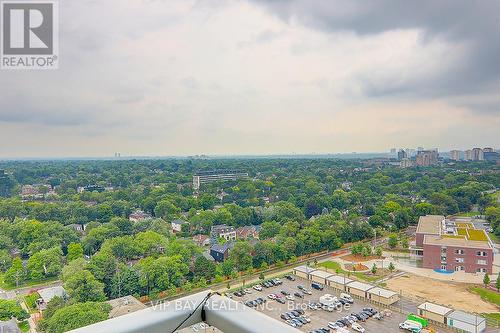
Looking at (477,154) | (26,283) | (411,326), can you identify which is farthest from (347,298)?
(477,154)

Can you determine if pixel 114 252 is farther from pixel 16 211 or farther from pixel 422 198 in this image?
pixel 422 198

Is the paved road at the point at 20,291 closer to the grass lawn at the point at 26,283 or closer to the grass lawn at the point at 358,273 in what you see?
the grass lawn at the point at 26,283

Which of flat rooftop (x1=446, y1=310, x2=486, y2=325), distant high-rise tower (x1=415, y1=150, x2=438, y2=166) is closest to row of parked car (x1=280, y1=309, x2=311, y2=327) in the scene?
flat rooftop (x1=446, y1=310, x2=486, y2=325)

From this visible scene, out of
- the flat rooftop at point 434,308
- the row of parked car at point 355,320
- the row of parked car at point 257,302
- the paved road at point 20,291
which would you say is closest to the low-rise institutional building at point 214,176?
the paved road at point 20,291

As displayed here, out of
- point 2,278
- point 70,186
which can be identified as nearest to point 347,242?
point 2,278

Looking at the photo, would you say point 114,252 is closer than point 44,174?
Yes

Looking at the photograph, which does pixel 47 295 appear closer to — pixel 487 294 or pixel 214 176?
pixel 487 294
